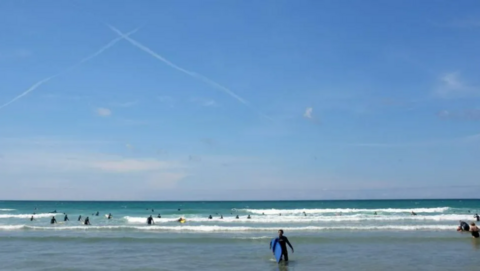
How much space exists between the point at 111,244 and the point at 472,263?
61.0 feet

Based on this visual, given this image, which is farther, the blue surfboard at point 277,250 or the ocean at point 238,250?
the blue surfboard at point 277,250

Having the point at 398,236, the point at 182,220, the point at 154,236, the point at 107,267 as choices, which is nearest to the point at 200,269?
the point at 107,267

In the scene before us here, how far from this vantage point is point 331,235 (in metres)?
28.6

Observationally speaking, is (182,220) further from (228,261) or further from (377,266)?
(377,266)

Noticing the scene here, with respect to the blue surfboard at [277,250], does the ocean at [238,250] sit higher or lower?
lower

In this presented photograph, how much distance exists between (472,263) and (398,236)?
9.73m

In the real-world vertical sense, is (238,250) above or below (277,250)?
below

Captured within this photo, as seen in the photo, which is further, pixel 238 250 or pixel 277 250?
pixel 238 250

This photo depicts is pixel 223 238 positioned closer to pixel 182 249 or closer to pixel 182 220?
pixel 182 249

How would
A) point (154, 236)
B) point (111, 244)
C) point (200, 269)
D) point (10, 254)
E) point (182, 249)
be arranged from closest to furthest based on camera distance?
point (200, 269) → point (10, 254) → point (182, 249) → point (111, 244) → point (154, 236)

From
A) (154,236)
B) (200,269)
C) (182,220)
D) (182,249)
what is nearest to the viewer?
(200,269)

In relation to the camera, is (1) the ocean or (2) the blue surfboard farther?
(2) the blue surfboard

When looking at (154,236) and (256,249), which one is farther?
(154,236)

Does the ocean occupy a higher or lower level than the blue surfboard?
lower
